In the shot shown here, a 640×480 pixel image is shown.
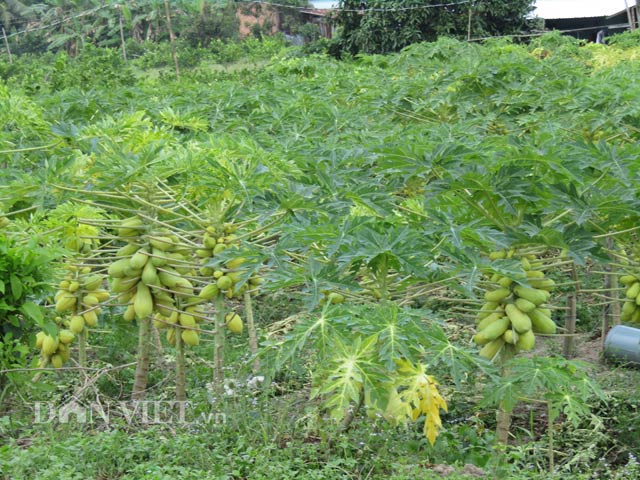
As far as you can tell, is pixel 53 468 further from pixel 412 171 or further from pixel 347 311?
pixel 412 171

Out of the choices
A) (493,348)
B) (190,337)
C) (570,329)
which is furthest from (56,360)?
(570,329)

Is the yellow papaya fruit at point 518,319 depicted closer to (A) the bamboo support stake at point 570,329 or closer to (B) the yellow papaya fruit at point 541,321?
(B) the yellow papaya fruit at point 541,321

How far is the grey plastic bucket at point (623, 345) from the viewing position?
5.24m

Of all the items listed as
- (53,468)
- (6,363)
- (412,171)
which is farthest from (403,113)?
(53,468)

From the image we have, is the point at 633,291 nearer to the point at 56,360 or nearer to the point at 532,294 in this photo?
the point at 532,294

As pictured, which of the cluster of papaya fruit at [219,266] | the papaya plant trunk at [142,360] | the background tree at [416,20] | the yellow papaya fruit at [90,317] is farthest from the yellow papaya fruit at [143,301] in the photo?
the background tree at [416,20]

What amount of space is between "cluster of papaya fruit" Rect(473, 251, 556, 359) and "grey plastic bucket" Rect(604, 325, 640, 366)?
1.85m

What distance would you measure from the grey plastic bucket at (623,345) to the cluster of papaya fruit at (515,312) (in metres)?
1.85

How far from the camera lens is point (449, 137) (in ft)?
15.7

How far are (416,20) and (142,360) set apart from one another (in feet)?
62.2

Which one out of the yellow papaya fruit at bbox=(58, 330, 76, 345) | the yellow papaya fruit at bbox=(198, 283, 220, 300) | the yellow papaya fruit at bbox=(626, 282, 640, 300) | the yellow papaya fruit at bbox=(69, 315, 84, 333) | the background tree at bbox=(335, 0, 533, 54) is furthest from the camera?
the background tree at bbox=(335, 0, 533, 54)

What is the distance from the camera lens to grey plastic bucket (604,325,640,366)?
5238 mm

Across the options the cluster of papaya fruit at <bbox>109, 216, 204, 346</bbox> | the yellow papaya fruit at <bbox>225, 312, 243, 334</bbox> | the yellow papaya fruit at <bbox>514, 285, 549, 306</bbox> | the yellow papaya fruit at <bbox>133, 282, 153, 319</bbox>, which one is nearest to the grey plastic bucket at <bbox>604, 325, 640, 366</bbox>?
the yellow papaya fruit at <bbox>514, 285, 549, 306</bbox>

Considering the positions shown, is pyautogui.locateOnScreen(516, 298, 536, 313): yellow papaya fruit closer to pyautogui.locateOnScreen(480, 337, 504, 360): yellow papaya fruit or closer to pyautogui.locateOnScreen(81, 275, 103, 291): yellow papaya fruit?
pyautogui.locateOnScreen(480, 337, 504, 360): yellow papaya fruit
